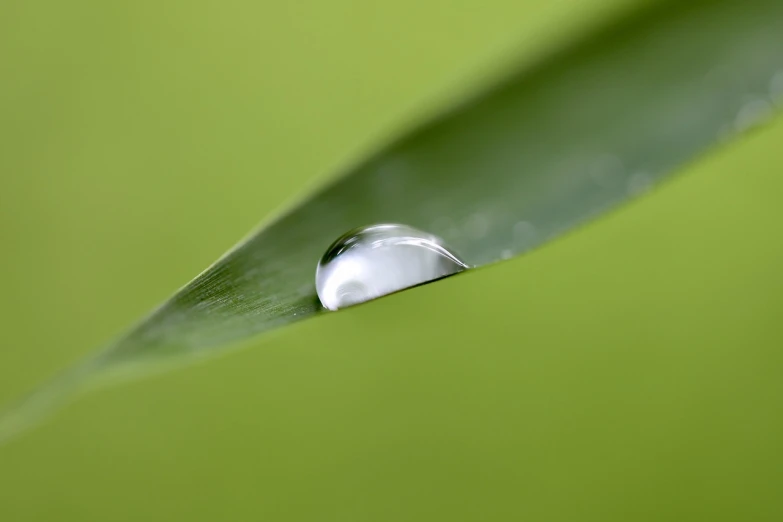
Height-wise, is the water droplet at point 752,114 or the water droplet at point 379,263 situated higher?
the water droplet at point 379,263

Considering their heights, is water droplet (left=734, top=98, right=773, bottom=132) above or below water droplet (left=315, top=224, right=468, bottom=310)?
below

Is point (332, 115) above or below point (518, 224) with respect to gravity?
above

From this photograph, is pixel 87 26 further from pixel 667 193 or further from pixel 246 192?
pixel 667 193

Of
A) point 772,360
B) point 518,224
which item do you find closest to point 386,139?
point 518,224
